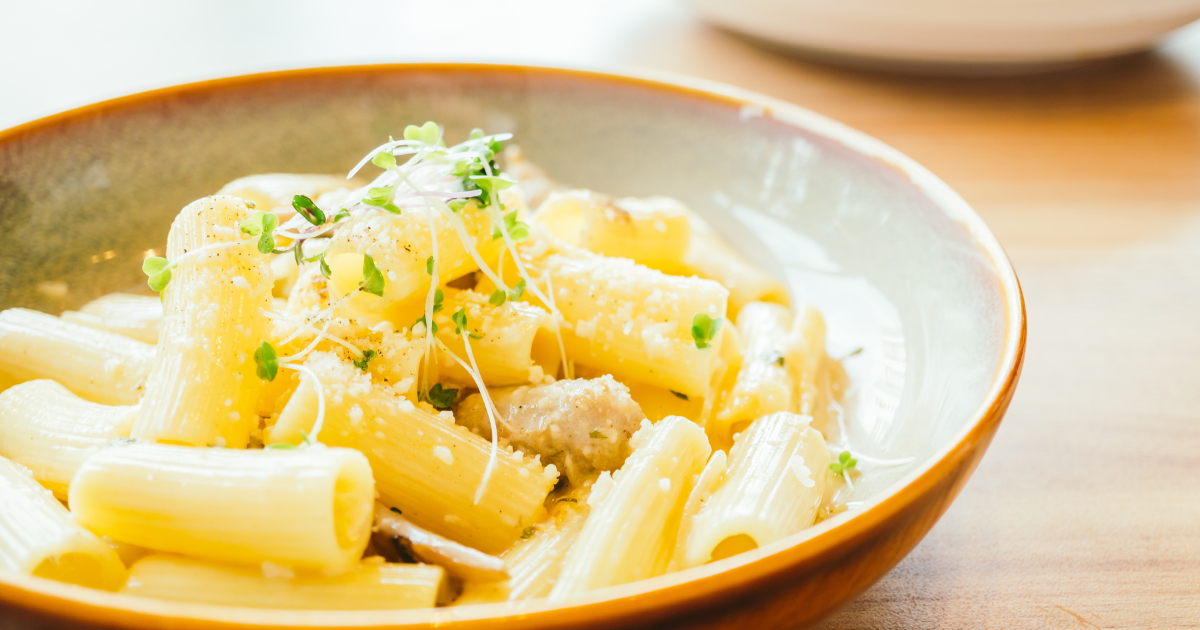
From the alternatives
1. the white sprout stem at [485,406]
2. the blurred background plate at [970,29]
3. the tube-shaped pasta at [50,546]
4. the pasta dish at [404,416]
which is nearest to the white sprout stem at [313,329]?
the pasta dish at [404,416]

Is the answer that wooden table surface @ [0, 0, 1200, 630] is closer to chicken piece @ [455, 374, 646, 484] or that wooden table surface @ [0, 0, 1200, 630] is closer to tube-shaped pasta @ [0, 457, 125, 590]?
chicken piece @ [455, 374, 646, 484]

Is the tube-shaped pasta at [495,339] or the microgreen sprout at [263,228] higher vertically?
the microgreen sprout at [263,228]

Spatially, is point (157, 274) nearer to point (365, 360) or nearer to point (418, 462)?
point (365, 360)

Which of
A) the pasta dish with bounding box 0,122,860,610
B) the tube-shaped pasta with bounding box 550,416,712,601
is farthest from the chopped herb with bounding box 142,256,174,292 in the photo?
the tube-shaped pasta with bounding box 550,416,712,601

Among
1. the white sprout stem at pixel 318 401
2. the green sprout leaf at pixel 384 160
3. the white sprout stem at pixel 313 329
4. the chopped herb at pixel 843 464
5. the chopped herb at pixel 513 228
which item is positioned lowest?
the chopped herb at pixel 843 464

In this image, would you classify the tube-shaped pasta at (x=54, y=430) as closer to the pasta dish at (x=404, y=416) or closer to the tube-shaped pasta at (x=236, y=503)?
the pasta dish at (x=404, y=416)

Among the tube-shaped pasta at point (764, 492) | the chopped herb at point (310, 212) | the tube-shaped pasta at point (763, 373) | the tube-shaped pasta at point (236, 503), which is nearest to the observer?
the tube-shaped pasta at point (236, 503)
